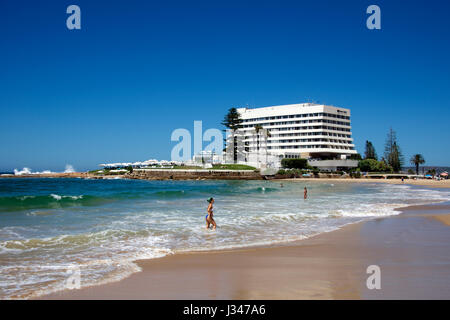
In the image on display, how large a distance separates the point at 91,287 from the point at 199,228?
8.42 meters

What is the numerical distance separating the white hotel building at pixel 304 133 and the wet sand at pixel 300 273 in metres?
91.4

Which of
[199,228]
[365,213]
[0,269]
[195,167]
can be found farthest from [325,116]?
[0,269]

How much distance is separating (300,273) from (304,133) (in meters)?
108

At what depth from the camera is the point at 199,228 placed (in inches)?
613

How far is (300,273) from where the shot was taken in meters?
8.12

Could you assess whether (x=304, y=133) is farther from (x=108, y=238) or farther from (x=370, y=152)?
(x=108, y=238)

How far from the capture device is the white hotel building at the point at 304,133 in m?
109
